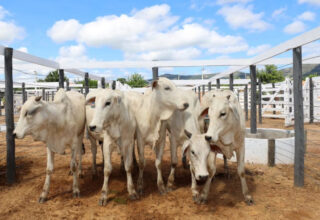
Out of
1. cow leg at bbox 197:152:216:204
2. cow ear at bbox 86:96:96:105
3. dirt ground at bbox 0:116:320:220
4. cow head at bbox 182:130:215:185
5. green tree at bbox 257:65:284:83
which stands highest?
green tree at bbox 257:65:284:83

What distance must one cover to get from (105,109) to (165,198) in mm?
1893

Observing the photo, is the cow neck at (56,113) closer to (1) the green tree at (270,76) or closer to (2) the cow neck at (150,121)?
(2) the cow neck at (150,121)

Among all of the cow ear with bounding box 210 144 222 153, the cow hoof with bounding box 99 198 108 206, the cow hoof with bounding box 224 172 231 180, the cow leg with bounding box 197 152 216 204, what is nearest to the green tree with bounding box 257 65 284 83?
the cow hoof with bounding box 224 172 231 180

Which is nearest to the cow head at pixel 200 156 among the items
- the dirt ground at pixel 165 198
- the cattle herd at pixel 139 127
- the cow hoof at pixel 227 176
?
the cattle herd at pixel 139 127

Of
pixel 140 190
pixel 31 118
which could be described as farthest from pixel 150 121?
pixel 31 118

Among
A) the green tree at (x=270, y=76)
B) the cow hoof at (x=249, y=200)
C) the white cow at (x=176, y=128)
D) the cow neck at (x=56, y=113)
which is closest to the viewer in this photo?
the cow hoof at (x=249, y=200)

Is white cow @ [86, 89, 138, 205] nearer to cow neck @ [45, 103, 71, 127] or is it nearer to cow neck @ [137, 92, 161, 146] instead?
cow neck @ [137, 92, 161, 146]

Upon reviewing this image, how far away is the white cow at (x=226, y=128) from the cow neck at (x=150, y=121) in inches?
35.7

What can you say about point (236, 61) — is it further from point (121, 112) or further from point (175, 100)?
point (121, 112)

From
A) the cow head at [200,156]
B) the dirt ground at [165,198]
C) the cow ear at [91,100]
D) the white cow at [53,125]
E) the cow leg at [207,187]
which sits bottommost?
the dirt ground at [165,198]

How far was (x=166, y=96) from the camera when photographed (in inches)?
188

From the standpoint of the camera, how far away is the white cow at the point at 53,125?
4188mm

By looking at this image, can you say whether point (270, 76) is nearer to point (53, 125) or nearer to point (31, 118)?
point (53, 125)

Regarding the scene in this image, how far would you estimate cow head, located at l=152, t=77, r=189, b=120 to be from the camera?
4.72 meters
